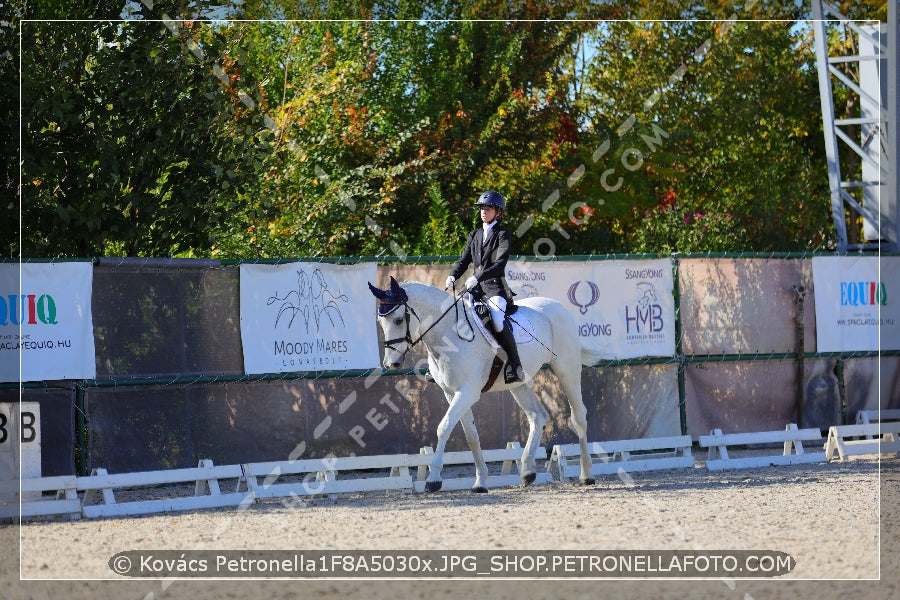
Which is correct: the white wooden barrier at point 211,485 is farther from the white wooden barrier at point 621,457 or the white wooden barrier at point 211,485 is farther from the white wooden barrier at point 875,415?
the white wooden barrier at point 875,415

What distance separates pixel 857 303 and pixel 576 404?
668 centimetres

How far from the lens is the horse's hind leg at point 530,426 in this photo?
12617 mm

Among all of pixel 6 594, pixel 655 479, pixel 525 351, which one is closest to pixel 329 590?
pixel 6 594

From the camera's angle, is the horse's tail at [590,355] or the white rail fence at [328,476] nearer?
the white rail fence at [328,476]

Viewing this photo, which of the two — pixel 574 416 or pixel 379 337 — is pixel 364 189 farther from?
pixel 574 416

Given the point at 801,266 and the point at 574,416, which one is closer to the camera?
the point at 574,416

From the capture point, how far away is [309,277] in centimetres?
1435

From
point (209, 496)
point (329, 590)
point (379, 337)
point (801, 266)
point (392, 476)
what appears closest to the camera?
point (329, 590)

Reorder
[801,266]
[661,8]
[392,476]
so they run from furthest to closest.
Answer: [661,8] < [801,266] < [392,476]

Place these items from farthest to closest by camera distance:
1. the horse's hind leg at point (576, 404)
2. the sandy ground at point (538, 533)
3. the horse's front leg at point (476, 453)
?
the horse's hind leg at point (576, 404) → the horse's front leg at point (476, 453) → the sandy ground at point (538, 533)

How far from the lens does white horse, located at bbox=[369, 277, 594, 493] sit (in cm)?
1191

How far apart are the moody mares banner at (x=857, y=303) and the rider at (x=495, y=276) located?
700 centimetres

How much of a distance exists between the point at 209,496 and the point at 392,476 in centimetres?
204

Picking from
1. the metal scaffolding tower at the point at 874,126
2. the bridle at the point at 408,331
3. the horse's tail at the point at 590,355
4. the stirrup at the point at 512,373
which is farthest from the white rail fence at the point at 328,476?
the metal scaffolding tower at the point at 874,126
